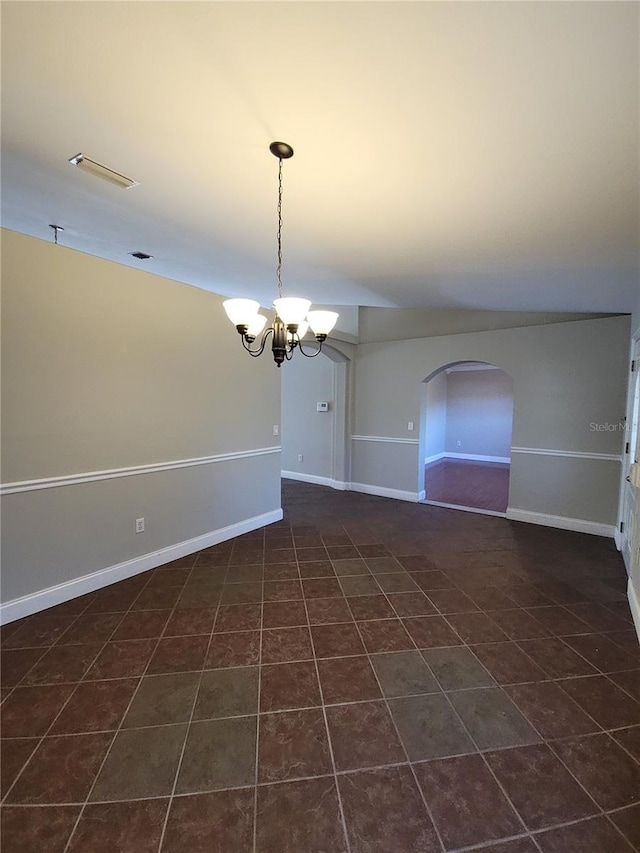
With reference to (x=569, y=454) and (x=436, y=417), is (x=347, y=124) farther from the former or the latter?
(x=436, y=417)

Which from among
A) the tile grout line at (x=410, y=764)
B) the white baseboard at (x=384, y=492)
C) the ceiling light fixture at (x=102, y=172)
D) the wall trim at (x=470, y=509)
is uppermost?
the ceiling light fixture at (x=102, y=172)

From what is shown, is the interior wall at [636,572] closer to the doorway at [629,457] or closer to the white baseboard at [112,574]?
the doorway at [629,457]

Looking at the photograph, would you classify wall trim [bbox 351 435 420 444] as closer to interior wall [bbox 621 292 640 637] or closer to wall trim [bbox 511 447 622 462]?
wall trim [bbox 511 447 622 462]

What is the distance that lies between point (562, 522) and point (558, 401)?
1461 mm

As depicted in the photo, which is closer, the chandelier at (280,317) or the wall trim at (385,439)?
the chandelier at (280,317)

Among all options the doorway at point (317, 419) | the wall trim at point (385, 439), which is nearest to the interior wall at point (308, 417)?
the doorway at point (317, 419)

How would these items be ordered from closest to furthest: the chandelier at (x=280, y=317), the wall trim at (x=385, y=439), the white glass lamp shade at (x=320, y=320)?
the chandelier at (x=280, y=317), the white glass lamp shade at (x=320, y=320), the wall trim at (x=385, y=439)

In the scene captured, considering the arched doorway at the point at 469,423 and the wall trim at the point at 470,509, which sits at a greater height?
the arched doorway at the point at 469,423

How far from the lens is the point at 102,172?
6.72 feet

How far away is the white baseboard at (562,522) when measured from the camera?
4199 millimetres

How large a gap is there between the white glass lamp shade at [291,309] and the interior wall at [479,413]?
8120mm

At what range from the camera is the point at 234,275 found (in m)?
4.05

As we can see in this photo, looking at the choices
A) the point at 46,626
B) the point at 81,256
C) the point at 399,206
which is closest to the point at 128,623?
the point at 46,626

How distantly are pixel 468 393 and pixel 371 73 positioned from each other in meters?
8.97
